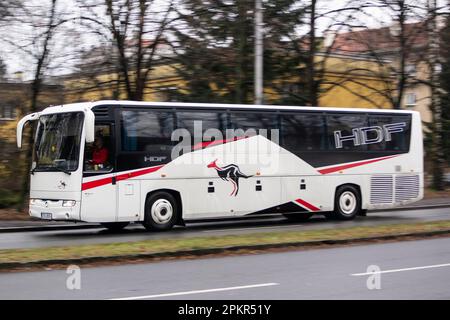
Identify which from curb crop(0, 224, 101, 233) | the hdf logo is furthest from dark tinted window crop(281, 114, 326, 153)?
the hdf logo

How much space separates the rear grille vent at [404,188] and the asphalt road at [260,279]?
9139mm

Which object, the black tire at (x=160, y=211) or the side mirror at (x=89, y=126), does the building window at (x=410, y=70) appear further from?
the side mirror at (x=89, y=126)

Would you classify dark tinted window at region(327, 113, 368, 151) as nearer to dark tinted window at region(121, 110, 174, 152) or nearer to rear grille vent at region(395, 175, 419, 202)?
rear grille vent at region(395, 175, 419, 202)

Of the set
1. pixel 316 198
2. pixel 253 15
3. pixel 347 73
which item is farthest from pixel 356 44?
pixel 316 198

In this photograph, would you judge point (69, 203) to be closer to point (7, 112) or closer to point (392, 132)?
point (7, 112)

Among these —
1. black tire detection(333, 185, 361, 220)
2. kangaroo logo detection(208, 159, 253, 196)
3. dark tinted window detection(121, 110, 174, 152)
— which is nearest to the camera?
dark tinted window detection(121, 110, 174, 152)

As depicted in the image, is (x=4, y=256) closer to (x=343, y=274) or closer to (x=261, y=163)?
(x=343, y=274)

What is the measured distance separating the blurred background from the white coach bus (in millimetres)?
4076

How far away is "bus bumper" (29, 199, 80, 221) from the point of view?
16.5 metres

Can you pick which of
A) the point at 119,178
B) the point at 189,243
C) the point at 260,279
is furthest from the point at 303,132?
the point at 260,279

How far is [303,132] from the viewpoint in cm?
2050

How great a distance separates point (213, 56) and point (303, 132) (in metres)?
6.59

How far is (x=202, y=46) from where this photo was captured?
2491 centimetres

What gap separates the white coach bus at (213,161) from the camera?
16938 millimetres
